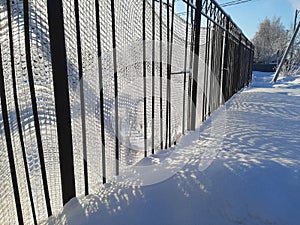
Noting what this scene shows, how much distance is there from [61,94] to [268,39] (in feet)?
92.5

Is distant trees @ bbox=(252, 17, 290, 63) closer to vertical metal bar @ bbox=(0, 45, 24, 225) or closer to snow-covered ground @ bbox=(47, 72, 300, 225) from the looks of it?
snow-covered ground @ bbox=(47, 72, 300, 225)

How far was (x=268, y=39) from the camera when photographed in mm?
23953

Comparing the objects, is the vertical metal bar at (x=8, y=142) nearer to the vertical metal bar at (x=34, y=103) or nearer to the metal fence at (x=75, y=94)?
the metal fence at (x=75, y=94)

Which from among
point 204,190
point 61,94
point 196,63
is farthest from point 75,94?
point 196,63

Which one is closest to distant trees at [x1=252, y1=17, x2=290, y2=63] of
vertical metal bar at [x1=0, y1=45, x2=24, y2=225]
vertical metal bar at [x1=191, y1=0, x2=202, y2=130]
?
vertical metal bar at [x1=191, y1=0, x2=202, y2=130]

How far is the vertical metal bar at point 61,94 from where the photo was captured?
3.03ft

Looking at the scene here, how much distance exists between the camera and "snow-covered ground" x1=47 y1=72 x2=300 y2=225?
1076 millimetres

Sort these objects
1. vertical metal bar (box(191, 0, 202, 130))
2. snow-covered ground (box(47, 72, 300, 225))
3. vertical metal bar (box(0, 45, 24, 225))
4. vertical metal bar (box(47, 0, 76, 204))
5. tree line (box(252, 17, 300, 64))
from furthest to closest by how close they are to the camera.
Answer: tree line (box(252, 17, 300, 64)) < vertical metal bar (box(191, 0, 202, 130)) < snow-covered ground (box(47, 72, 300, 225)) < vertical metal bar (box(47, 0, 76, 204)) < vertical metal bar (box(0, 45, 24, 225))

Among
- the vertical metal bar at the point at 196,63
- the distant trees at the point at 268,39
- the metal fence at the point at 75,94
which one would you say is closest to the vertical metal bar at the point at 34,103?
the metal fence at the point at 75,94

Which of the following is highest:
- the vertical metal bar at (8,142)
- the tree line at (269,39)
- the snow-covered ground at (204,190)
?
the tree line at (269,39)

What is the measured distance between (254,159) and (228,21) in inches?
129

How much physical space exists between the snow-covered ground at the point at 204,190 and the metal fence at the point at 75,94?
0.58ft

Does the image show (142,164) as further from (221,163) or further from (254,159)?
(254,159)

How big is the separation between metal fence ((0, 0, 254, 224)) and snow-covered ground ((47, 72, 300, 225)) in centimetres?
18
